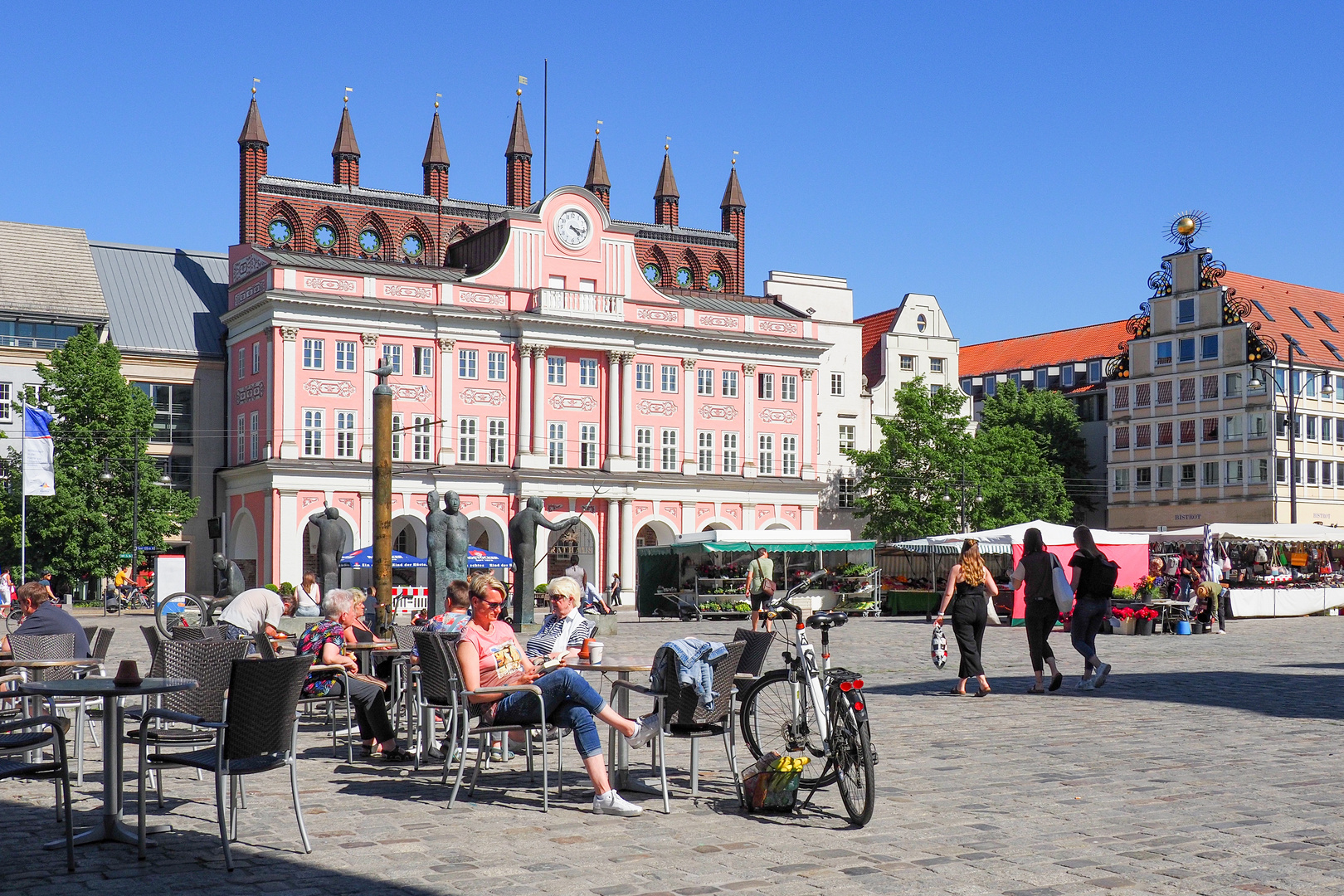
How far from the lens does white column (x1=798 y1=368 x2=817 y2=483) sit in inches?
2731

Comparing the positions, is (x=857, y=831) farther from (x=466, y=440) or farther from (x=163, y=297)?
(x=163, y=297)

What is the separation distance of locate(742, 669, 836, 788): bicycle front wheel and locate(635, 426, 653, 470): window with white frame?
5505 centimetres

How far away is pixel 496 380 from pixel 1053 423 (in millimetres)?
32056

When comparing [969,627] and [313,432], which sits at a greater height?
[313,432]

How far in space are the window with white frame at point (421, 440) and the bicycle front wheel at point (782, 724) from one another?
2020 inches

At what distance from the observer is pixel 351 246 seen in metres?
71.4

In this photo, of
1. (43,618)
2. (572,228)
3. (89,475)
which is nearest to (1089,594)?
(43,618)

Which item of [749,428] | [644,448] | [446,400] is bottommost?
[644,448]

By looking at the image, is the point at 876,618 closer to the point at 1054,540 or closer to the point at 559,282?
the point at 1054,540

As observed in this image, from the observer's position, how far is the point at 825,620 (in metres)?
9.70

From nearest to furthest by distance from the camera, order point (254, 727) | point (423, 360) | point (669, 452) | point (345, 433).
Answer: point (254, 727) < point (345, 433) < point (423, 360) < point (669, 452)

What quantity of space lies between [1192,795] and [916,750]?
2.81 metres

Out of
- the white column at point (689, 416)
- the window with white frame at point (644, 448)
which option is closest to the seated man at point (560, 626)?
the window with white frame at point (644, 448)

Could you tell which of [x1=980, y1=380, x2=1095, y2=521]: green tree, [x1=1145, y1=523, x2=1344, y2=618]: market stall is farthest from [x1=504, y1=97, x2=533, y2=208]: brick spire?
[x1=1145, y1=523, x2=1344, y2=618]: market stall
